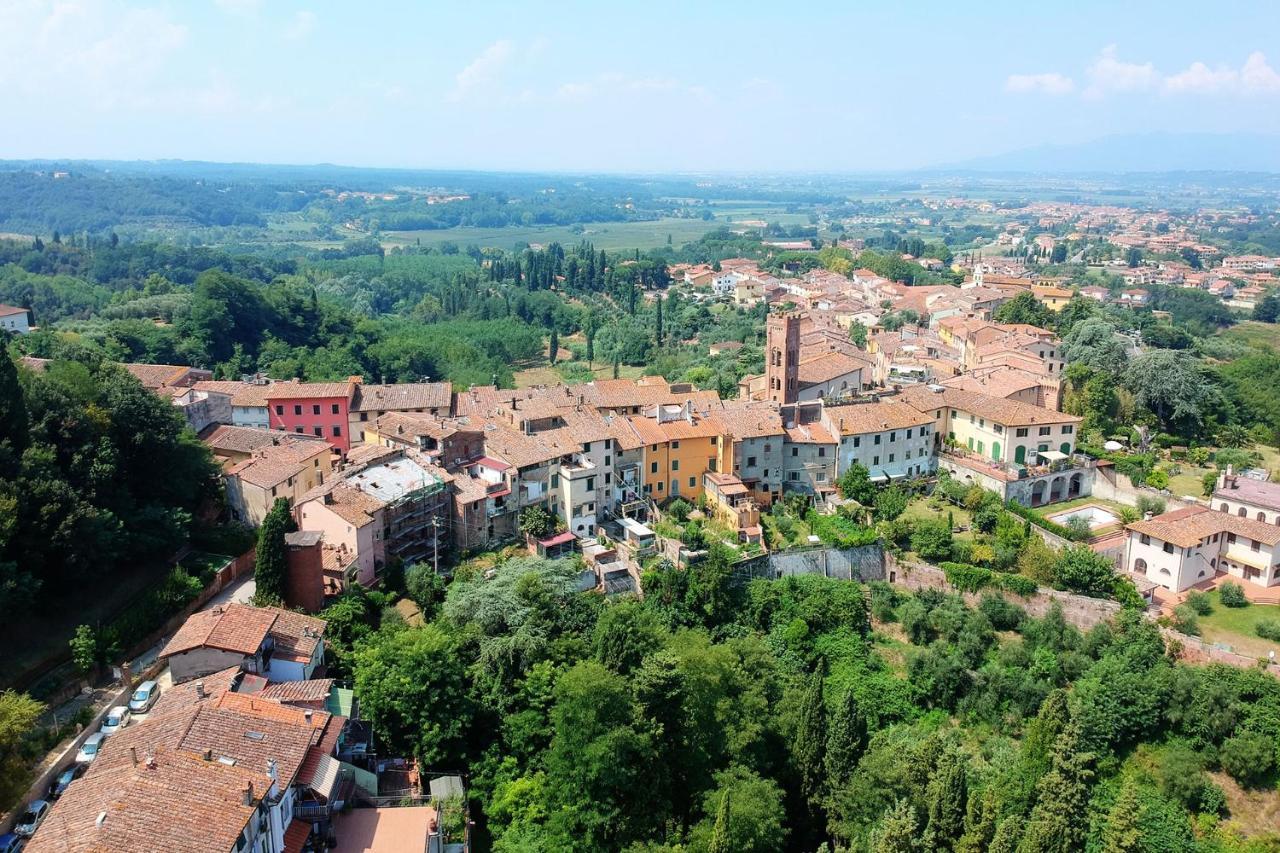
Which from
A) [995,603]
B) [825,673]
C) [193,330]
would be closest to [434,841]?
[825,673]

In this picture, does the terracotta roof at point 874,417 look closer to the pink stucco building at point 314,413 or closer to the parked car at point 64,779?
the pink stucco building at point 314,413

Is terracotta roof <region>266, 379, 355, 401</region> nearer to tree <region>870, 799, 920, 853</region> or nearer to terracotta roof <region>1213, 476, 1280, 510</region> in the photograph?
tree <region>870, 799, 920, 853</region>

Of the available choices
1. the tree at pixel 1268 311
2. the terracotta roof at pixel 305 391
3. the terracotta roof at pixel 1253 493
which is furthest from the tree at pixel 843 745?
the tree at pixel 1268 311

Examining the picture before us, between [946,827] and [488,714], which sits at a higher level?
[488,714]

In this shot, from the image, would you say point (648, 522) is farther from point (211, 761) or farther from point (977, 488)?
point (211, 761)

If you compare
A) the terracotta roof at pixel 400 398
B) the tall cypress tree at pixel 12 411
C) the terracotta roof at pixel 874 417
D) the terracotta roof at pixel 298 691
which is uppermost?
the tall cypress tree at pixel 12 411

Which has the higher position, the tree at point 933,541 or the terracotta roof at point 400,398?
the terracotta roof at point 400,398

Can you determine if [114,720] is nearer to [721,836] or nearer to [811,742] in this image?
[721,836]

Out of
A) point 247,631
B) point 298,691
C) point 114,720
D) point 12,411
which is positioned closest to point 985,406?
point 298,691
